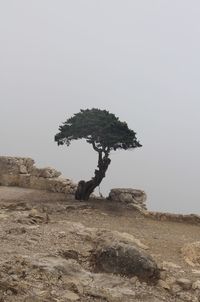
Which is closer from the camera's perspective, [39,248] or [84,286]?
[84,286]

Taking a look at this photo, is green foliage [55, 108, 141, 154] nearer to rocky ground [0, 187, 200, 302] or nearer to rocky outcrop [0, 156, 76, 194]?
rocky outcrop [0, 156, 76, 194]

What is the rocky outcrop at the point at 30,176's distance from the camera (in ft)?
60.1

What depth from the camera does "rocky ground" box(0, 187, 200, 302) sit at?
6551mm

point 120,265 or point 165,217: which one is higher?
point 165,217

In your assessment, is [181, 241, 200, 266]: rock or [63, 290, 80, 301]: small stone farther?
[181, 241, 200, 266]: rock

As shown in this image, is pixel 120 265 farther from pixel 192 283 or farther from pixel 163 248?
pixel 163 248

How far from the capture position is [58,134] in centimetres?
1659

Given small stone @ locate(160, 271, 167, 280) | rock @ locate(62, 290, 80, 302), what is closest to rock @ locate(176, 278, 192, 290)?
small stone @ locate(160, 271, 167, 280)

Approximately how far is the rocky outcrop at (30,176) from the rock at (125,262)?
1017 cm

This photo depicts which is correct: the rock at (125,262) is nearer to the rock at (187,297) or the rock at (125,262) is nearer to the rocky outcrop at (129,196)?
the rock at (187,297)

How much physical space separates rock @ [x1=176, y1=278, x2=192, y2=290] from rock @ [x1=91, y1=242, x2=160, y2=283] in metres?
0.38

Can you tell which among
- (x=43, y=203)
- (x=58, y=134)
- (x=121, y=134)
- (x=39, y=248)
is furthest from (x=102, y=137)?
(x=39, y=248)

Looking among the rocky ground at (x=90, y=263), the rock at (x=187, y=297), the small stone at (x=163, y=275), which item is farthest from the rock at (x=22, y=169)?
the rock at (x=187, y=297)

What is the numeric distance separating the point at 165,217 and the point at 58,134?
503 centimetres
